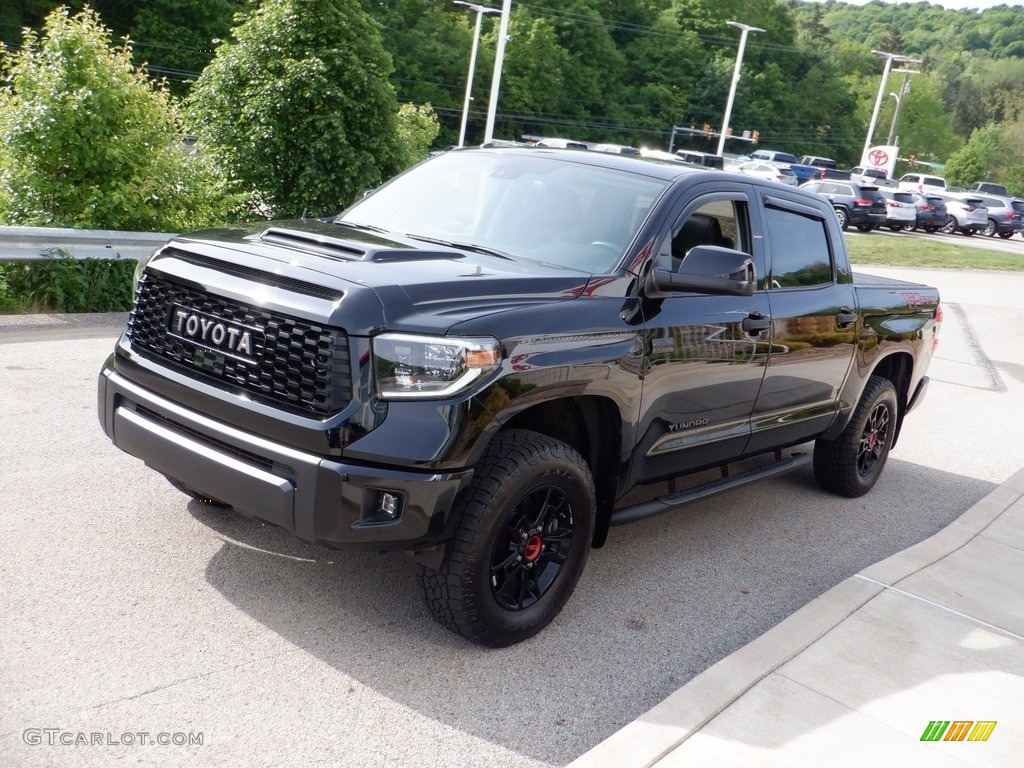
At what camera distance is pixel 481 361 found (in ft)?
12.1

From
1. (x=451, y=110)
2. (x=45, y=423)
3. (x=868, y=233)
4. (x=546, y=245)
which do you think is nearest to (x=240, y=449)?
(x=546, y=245)

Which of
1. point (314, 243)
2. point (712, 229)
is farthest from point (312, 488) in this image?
point (712, 229)

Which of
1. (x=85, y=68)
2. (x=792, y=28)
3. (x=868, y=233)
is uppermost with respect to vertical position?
(x=792, y=28)

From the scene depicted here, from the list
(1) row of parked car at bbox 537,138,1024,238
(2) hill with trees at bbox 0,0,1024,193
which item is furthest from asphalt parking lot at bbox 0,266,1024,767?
(2) hill with trees at bbox 0,0,1024,193

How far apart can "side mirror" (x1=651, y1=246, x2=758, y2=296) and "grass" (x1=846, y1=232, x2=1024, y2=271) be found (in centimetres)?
2120

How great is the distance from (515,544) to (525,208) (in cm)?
166

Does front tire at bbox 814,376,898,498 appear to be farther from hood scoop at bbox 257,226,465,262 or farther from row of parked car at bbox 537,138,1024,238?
row of parked car at bbox 537,138,1024,238

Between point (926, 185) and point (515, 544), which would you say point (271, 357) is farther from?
point (926, 185)

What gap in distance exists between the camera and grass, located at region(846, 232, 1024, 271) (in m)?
27.3

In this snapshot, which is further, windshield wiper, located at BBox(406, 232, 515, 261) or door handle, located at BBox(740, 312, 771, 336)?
door handle, located at BBox(740, 312, 771, 336)

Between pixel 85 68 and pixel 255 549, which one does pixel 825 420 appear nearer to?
pixel 255 549

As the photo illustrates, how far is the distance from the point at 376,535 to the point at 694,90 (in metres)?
98.2

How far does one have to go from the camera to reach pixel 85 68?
927cm

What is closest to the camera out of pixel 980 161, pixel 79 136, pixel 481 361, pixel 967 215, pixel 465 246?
pixel 481 361
